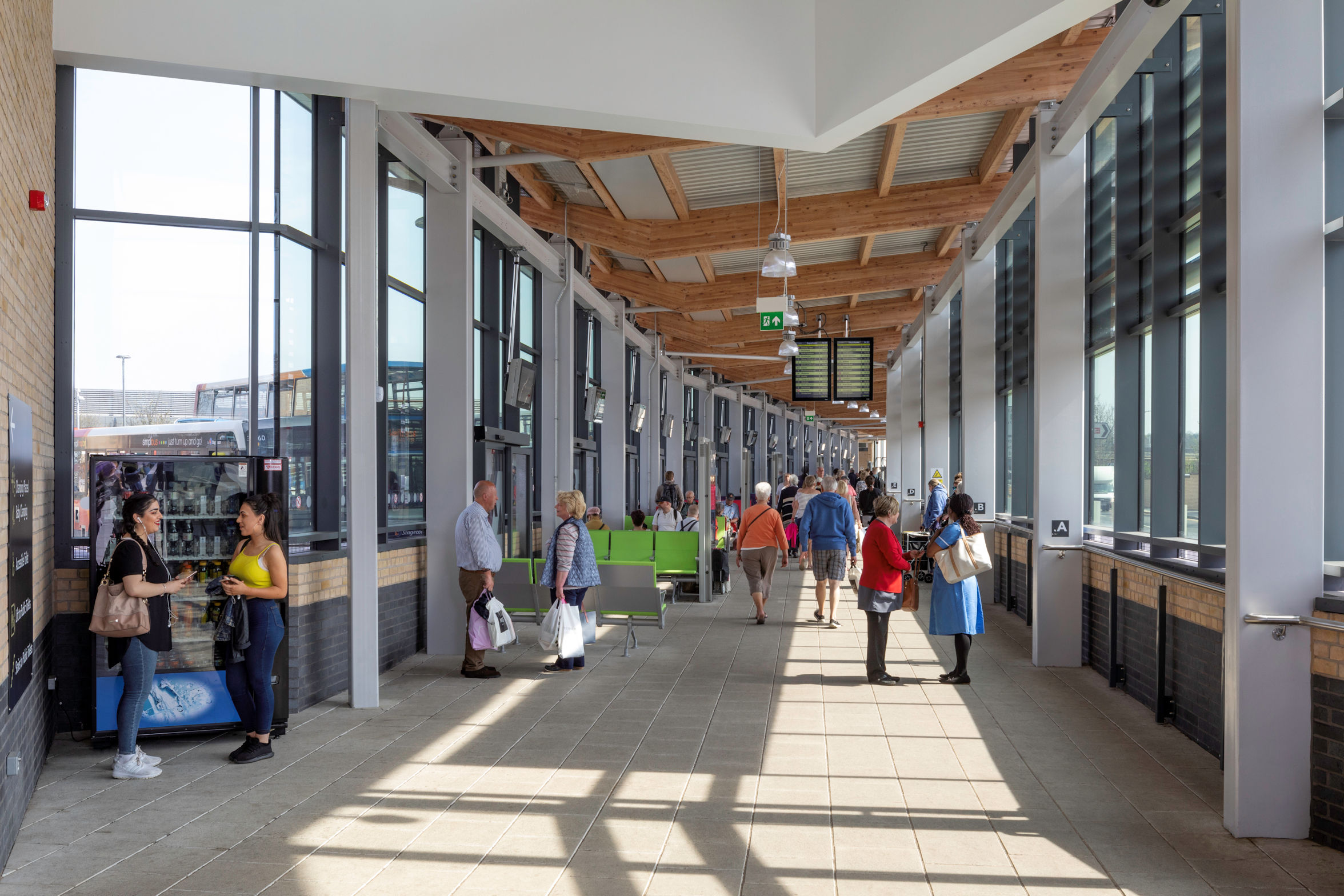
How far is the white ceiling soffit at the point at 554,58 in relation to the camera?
586cm

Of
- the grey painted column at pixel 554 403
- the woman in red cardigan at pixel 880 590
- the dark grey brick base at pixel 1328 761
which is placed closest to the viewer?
the dark grey brick base at pixel 1328 761

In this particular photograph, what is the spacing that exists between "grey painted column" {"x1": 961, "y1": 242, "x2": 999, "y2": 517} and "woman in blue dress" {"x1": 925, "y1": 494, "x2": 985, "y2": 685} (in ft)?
17.7

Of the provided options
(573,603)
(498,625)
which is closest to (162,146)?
(498,625)

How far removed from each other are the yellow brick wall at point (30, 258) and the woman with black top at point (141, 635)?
1.43 ft

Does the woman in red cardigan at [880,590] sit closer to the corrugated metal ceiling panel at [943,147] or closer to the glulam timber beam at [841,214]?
the corrugated metal ceiling panel at [943,147]

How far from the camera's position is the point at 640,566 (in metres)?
8.82

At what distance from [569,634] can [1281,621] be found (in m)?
5.02

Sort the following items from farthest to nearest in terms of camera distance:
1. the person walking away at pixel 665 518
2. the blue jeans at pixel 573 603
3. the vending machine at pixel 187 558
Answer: the person walking away at pixel 665 518, the blue jeans at pixel 573 603, the vending machine at pixel 187 558

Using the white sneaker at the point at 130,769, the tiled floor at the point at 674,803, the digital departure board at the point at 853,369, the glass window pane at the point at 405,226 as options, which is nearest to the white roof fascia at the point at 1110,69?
the tiled floor at the point at 674,803

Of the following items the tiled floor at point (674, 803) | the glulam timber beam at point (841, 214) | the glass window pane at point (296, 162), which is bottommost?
the tiled floor at point (674, 803)

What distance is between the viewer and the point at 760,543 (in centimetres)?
1082

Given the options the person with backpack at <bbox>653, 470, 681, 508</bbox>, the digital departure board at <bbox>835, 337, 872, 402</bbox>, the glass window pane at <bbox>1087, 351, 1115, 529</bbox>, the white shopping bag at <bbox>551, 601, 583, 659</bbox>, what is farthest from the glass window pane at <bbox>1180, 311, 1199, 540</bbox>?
the digital departure board at <bbox>835, 337, 872, 402</bbox>

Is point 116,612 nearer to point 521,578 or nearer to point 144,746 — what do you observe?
point 144,746

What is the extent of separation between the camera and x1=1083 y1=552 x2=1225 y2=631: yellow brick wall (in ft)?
18.1
